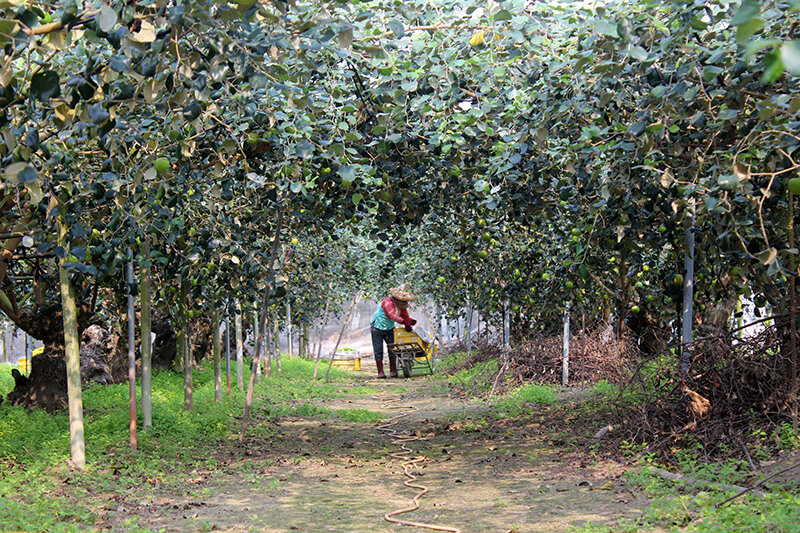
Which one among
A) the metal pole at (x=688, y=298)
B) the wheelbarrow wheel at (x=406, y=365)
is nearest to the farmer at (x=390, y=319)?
the wheelbarrow wheel at (x=406, y=365)

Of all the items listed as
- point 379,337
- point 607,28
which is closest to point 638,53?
point 607,28

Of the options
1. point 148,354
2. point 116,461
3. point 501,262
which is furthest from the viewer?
point 501,262

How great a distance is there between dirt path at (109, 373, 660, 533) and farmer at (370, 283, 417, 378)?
812 cm

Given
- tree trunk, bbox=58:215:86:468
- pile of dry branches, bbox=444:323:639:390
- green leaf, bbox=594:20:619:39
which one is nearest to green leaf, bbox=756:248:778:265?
green leaf, bbox=594:20:619:39

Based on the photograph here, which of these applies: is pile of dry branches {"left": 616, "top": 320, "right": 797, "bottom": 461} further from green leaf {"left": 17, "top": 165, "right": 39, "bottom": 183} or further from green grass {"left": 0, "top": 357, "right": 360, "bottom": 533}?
green leaf {"left": 17, "top": 165, "right": 39, "bottom": 183}

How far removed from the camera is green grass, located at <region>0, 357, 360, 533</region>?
381cm

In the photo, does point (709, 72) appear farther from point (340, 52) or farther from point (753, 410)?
point (753, 410)

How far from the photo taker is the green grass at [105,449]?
12.5 feet

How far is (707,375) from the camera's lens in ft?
15.9

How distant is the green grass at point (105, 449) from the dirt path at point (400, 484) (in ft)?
0.92

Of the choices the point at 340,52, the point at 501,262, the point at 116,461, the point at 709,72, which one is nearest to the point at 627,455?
the point at 709,72

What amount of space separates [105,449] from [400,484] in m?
2.42

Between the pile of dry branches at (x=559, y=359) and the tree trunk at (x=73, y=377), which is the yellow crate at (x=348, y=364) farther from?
the tree trunk at (x=73, y=377)

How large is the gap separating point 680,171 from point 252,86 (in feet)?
9.27
